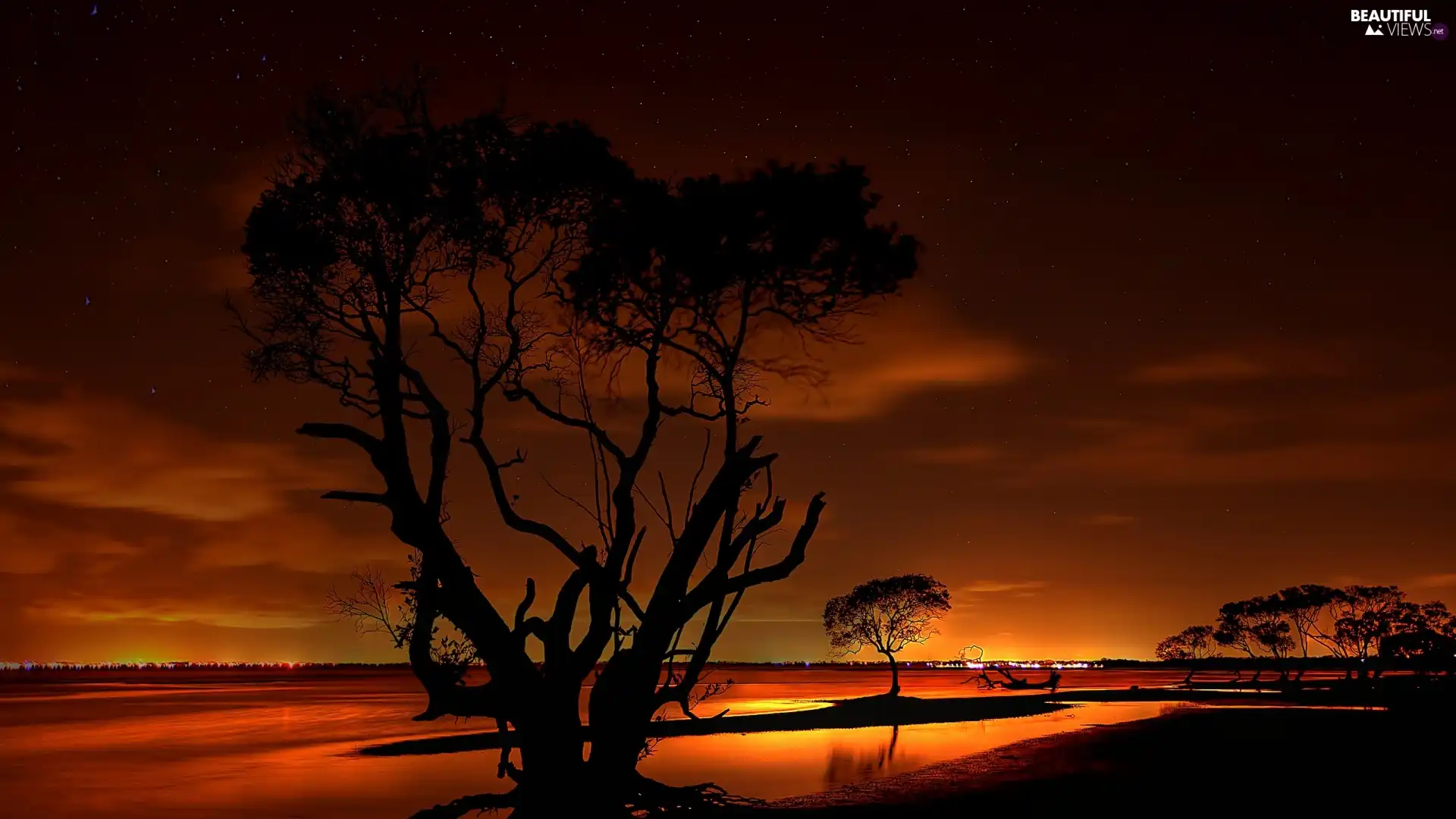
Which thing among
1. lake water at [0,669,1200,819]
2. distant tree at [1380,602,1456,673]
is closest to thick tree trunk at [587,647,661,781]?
lake water at [0,669,1200,819]

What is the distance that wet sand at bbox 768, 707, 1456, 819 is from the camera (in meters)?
24.5

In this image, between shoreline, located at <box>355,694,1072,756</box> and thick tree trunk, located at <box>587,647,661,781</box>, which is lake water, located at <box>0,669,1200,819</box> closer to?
shoreline, located at <box>355,694,1072,756</box>

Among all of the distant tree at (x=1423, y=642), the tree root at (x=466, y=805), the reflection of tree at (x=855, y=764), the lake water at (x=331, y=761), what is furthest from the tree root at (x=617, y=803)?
the distant tree at (x=1423, y=642)

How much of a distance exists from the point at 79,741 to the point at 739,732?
4336cm

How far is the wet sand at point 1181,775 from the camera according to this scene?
24469 millimetres

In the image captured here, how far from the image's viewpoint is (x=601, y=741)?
71.2 feet

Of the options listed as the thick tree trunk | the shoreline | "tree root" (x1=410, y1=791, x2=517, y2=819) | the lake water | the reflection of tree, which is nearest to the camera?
the thick tree trunk

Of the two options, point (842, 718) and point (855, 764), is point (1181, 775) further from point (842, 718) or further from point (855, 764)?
point (842, 718)

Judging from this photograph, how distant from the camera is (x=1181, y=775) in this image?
29609mm

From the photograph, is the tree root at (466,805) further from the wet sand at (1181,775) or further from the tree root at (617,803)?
the wet sand at (1181,775)

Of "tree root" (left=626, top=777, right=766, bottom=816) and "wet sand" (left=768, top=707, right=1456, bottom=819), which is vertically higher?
"tree root" (left=626, top=777, right=766, bottom=816)

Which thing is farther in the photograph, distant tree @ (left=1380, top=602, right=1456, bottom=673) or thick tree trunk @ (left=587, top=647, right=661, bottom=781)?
distant tree @ (left=1380, top=602, right=1456, bottom=673)

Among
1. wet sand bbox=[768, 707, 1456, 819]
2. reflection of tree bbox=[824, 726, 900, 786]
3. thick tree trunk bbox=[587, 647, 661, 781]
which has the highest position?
thick tree trunk bbox=[587, 647, 661, 781]

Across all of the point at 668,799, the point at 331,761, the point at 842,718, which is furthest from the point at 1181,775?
the point at 842,718
